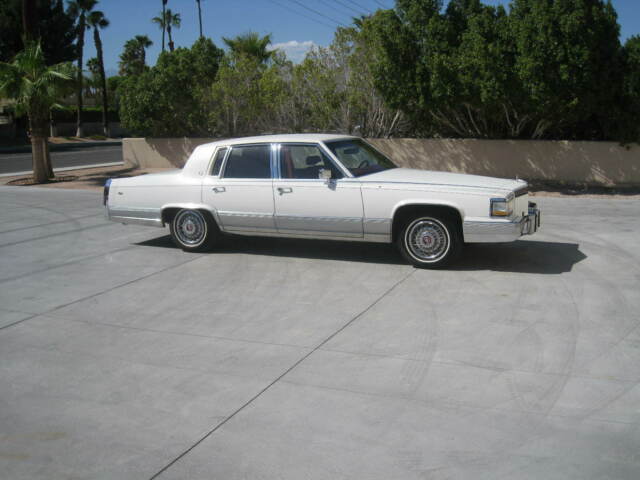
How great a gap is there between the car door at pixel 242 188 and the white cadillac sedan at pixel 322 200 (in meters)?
0.01

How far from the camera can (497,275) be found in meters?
7.95

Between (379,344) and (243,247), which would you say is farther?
(243,247)

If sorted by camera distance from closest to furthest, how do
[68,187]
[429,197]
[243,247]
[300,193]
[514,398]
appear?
[514,398] < [429,197] < [300,193] < [243,247] < [68,187]

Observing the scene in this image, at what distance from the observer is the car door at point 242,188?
9000mm

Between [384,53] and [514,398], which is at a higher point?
[384,53]

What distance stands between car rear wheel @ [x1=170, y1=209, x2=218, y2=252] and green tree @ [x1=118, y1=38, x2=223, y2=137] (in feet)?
47.9

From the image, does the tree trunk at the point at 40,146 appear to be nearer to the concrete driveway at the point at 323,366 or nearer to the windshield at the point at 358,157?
the concrete driveway at the point at 323,366

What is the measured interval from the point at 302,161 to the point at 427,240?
6.42 ft

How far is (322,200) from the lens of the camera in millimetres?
8562

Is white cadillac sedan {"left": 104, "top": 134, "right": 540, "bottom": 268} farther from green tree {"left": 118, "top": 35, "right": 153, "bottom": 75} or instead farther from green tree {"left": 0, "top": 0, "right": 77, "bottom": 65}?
green tree {"left": 118, "top": 35, "right": 153, "bottom": 75}

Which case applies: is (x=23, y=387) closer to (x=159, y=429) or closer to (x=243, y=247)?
(x=159, y=429)

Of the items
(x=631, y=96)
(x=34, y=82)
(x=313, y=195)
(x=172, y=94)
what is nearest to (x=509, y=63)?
(x=631, y=96)

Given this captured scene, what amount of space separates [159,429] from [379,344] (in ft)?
6.99

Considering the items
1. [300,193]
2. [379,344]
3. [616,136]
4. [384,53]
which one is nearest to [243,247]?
[300,193]
